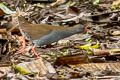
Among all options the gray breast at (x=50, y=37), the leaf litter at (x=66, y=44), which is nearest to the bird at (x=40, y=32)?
the gray breast at (x=50, y=37)

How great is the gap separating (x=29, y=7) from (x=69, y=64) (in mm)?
3950

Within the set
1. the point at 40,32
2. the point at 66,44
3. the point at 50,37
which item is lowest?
the point at 66,44

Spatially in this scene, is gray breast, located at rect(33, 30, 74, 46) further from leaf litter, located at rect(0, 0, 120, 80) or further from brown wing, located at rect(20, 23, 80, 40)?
leaf litter, located at rect(0, 0, 120, 80)

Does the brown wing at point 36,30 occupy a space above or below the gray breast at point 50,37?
above

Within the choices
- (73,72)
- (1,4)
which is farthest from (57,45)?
(1,4)

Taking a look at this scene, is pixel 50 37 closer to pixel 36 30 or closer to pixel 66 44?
pixel 36 30

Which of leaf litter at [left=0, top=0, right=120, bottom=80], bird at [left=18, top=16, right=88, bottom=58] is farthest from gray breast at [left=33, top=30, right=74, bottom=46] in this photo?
leaf litter at [left=0, top=0, right=120, bottom=80]

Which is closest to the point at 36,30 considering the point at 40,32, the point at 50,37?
the point at 40,32

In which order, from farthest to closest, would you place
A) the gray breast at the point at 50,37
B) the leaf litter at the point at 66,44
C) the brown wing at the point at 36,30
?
the gray breast at the point at 50,37
the brown wing at the point at 36,30
the leaf litter at the point at 66,44

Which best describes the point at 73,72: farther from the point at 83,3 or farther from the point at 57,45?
the point at 83,3

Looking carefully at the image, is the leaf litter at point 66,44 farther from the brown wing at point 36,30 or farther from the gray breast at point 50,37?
the brown wing at point 36,30

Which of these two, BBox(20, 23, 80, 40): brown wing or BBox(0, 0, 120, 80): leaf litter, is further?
BBox(20, 23, 80, 40): brown wing

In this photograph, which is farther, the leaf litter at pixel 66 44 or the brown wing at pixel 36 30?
the brown wing at pixel 36 30

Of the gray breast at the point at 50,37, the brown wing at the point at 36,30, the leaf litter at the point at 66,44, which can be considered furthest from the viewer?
the gray breast at the point at 50,37
